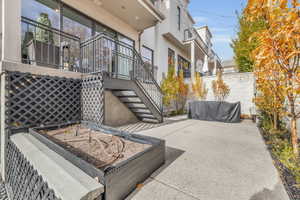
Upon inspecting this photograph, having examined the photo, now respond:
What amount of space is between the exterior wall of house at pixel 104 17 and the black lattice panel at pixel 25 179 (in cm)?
480

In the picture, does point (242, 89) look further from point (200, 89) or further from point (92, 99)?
point (92, 99)

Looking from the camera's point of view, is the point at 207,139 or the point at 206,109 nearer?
the point at 207,139

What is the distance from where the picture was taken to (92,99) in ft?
11.6

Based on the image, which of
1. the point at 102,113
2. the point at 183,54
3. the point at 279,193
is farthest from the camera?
the point at 183,54

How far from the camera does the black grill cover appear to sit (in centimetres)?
556

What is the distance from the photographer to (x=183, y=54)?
1157 centimetres

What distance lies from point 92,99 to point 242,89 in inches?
294

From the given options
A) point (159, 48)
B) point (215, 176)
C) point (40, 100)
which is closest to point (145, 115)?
point (40, 100)

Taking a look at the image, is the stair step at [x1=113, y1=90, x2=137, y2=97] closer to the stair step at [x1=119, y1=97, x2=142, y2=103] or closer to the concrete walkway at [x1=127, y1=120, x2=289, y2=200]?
the stair step at [x1=119, y1=97, x2=142, y2=103]

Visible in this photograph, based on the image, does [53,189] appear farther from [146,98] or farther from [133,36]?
[133,36]

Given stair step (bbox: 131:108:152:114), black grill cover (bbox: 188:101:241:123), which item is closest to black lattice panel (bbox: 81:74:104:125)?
stair step (bbox: 131:108:152:114)

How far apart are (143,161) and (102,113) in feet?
6.56

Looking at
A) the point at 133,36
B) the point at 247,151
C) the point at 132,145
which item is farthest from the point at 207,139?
the point at 133,36

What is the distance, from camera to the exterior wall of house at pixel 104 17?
474 cm
